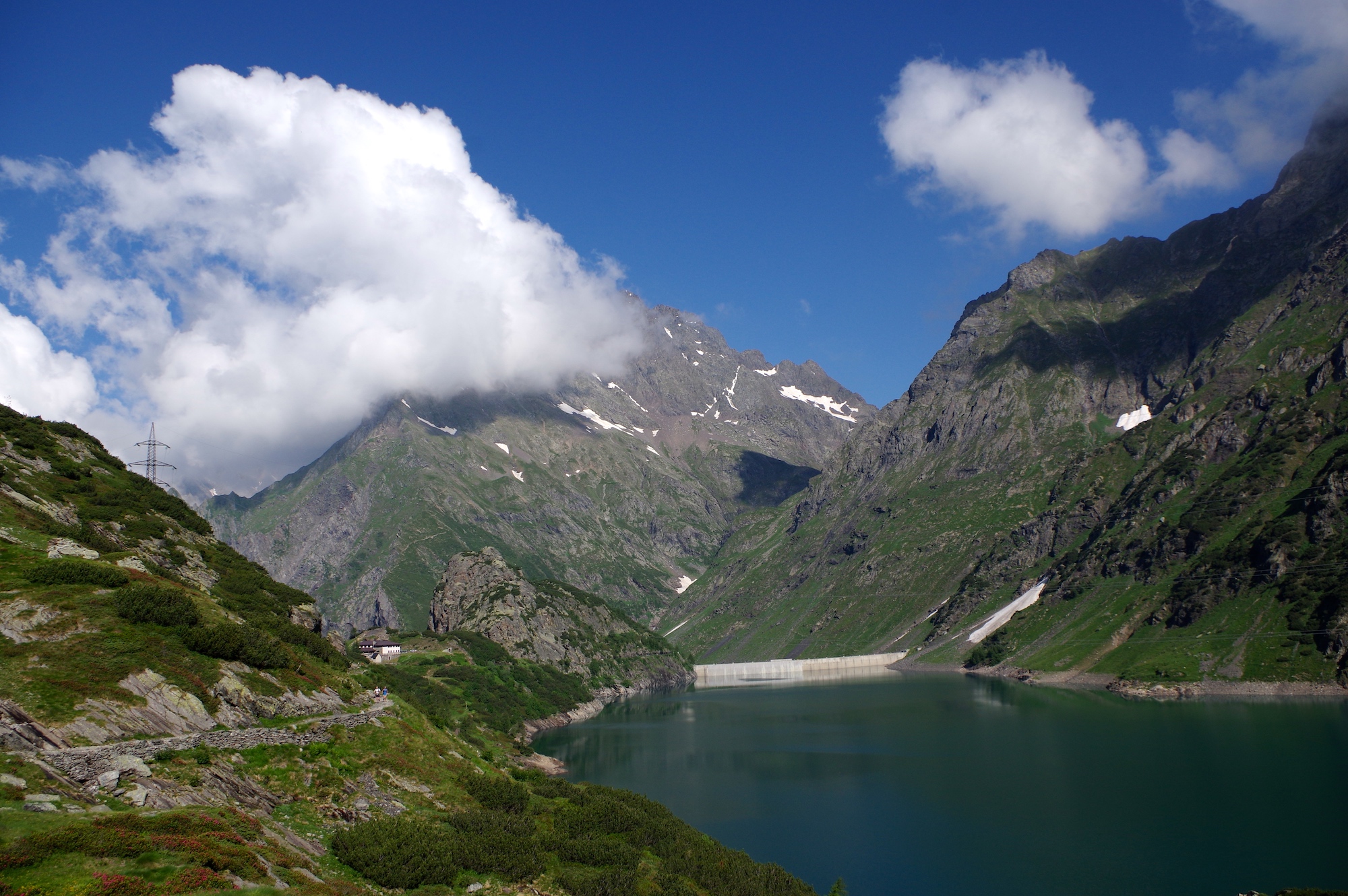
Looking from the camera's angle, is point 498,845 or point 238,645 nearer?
point 498,845

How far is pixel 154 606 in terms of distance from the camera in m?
42.5

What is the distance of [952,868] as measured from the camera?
74.2 m

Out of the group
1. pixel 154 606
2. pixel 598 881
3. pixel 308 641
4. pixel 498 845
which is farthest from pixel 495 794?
pixel 154 606

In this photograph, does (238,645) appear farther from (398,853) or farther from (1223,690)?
(1223,690)

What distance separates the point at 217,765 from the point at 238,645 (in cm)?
1175

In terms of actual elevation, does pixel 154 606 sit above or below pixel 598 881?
above

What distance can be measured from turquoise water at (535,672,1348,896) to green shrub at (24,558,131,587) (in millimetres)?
58831

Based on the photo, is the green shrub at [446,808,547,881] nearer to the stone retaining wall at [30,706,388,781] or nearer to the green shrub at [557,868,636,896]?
the green shrub at [557,868,636,896]

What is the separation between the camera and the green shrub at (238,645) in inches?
1700

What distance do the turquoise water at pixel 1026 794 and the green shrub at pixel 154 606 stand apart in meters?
55.3

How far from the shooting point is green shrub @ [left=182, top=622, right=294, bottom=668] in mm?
43188

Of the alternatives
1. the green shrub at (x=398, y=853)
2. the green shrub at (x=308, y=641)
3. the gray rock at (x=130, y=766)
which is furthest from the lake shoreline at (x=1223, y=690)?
the gray rock at (x=130, y=766)

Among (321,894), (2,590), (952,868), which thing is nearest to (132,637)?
(2,590)

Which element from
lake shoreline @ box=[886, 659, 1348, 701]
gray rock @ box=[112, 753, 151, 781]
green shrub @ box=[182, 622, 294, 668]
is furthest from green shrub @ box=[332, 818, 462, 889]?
lake shoreline @ box=[886, 659, 1348, 701]
